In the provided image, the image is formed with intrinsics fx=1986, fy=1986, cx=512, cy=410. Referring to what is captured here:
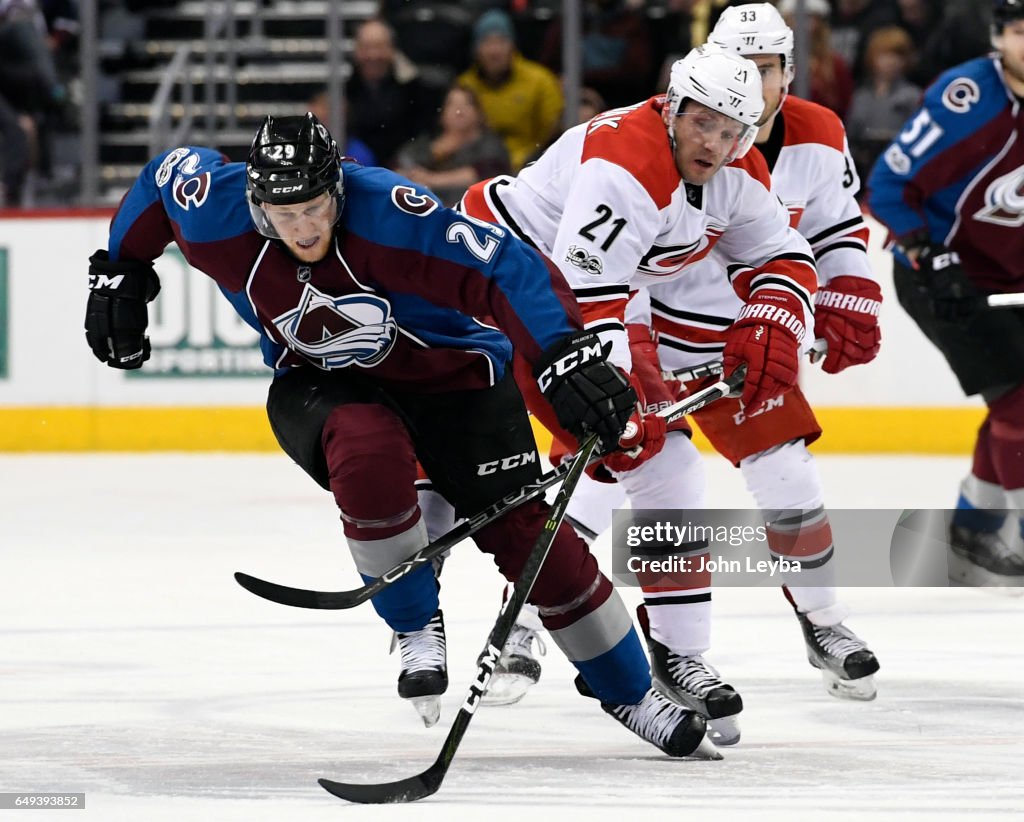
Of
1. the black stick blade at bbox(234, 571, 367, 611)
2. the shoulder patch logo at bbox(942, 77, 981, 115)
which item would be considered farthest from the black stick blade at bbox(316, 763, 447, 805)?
the shoulder patch logo at bbox(942, 77, 981, 115)

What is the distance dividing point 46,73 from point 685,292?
491cm

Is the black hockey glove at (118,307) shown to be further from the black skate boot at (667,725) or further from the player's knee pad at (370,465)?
the black skate boot at (667,725)

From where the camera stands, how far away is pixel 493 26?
25.2ft

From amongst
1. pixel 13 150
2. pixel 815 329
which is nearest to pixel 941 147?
pixel 815 329

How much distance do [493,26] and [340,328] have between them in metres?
4.70

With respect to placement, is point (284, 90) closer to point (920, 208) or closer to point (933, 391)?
point (933, 391)

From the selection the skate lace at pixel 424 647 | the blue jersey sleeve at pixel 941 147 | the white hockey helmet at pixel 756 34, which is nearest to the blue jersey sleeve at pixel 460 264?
the skate lace at pixel 424 647

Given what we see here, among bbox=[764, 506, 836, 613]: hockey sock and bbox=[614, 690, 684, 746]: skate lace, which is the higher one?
bbox=[614, 690, 684, 746]: skate lace

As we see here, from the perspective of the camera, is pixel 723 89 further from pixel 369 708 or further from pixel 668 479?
pixel 369 708

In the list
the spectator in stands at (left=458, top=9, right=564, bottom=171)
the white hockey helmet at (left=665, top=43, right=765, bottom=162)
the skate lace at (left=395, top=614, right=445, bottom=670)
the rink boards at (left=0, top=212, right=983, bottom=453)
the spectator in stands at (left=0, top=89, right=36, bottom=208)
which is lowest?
the rink boards at (left=0, top=212, right=983, bottom=453)

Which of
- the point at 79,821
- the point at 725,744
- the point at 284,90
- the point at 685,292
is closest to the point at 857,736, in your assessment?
the point at 725,744

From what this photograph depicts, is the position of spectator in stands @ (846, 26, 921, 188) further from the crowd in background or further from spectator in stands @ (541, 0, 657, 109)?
spectator in stands @ (541, 0, 657, 109)

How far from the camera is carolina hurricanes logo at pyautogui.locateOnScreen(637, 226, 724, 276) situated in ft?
11.4

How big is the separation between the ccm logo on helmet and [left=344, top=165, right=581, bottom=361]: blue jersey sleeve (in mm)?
46
